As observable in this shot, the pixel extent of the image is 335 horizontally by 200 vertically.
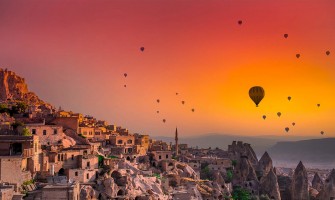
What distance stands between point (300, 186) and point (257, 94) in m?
37.4

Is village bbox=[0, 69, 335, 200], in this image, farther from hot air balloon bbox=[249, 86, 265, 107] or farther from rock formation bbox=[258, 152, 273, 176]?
hot air balloon bbox=[249, 86, 265, 107]

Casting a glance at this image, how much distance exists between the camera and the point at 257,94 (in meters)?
49.7

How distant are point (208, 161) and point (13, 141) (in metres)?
44.5

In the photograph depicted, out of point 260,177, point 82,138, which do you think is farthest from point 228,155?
point 82,138

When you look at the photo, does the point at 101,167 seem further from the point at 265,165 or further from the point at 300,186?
the point at 265,165

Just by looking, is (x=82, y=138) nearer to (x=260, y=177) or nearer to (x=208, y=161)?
(x=208, y=161)

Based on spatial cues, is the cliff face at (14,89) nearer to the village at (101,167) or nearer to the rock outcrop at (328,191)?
the village at (101,167)

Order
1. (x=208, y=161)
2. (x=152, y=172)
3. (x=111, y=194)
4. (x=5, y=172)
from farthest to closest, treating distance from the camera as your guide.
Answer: (x=208, y=161) < (x=152, y=172) < (x=111, y=194) < (x=5, y=172)

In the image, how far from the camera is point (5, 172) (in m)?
37.8

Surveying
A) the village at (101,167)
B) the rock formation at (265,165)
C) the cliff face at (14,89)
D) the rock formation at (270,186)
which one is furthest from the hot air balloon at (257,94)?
the rock formation at (265,165)

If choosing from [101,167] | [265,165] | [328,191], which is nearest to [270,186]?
[328,191]

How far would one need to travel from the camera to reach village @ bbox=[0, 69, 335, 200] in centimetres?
3963

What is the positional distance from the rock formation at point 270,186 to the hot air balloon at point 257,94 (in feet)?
108

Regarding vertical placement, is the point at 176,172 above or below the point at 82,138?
below
